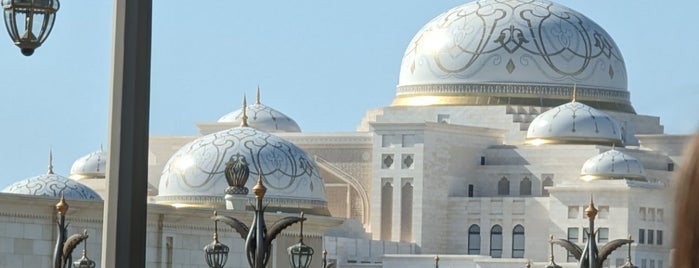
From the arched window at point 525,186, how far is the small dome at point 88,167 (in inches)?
478

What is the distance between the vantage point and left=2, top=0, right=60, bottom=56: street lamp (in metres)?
8.29

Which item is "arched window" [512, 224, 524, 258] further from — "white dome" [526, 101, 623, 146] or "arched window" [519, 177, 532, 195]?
"white dome" [526, 101, 623, 146]

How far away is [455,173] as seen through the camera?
70.0 m

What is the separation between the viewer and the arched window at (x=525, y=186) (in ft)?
229

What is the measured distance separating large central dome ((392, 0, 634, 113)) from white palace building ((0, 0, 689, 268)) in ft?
0.13

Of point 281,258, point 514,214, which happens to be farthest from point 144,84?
point 514,214

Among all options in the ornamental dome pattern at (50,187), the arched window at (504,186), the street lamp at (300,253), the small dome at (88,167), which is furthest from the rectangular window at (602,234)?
the street lamp at (300,253)

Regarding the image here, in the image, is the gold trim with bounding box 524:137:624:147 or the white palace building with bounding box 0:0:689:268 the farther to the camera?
the gold trim with bounding box 524:137:624:147

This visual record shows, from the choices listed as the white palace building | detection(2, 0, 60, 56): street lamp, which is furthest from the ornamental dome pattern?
detection(2, 0, 60, 56): street lamp

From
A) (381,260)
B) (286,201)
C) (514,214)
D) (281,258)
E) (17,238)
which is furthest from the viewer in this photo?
(514,214)

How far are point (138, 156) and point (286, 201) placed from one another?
44791 millimetres

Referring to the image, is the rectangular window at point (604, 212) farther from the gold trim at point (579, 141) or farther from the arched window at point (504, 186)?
the arched window at point (504, 186)

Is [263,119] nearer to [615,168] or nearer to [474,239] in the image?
[474,239]

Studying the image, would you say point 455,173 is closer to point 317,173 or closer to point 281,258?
point 317,173
